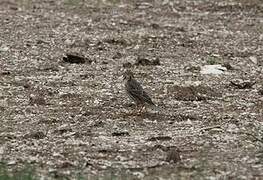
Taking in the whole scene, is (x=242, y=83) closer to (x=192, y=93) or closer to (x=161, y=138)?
(x=192, y=93)

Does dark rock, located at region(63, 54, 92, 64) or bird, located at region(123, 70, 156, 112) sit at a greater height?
bird, located at region(123, 70, 156, 112)

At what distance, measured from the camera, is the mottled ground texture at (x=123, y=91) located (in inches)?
524

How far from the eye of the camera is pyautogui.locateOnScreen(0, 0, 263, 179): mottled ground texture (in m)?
13.3

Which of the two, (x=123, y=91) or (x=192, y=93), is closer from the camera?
(x=192, y=93)

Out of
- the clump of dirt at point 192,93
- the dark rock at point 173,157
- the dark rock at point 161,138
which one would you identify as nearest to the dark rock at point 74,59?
the clump of dirt at point 192,93

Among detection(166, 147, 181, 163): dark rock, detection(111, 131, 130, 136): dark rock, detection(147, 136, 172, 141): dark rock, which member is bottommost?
detection(111, 131, 130, 136): dark rock

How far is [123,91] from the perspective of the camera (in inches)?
741

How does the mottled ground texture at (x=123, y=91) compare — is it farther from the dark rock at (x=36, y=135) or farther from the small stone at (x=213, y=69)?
the small stone at (x=213, y=69)

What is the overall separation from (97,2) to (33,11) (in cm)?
334

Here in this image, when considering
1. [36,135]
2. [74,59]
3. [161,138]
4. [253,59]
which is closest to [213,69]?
[253,59]

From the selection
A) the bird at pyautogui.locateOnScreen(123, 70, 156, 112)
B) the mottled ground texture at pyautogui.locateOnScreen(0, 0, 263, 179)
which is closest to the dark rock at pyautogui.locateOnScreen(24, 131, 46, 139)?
the mottled ground texture at pyautogui.locateOnScreen(0, 0, 263, 179)

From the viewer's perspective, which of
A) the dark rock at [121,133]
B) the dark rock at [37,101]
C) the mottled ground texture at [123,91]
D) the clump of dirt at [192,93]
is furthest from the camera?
the clump of dirt at [192,93]

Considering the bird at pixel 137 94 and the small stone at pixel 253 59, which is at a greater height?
the bird at pixel 137 94

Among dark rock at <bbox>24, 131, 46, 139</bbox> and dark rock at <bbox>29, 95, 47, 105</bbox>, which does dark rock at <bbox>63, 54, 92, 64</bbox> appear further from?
dark rock at <bbox>24, 131, 46, 139</bbox>
